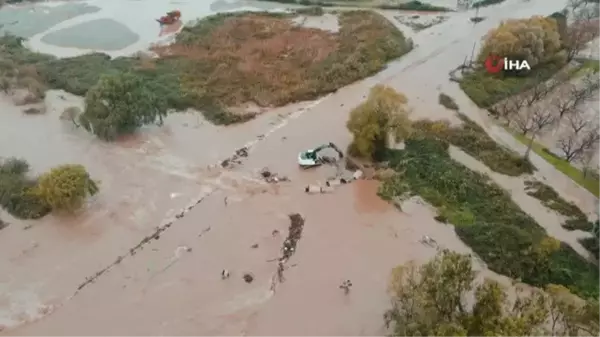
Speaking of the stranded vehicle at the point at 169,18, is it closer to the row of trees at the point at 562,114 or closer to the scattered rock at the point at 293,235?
the row of trees at the point at 562,114

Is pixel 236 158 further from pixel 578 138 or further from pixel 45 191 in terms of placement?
pixel 578 138

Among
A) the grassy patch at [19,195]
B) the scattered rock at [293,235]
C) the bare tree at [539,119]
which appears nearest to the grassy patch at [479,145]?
the bare tree at [539,119]

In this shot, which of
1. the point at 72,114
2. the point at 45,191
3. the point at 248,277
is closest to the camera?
the point at 248,277

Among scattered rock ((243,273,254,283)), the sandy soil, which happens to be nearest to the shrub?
the sandy soil

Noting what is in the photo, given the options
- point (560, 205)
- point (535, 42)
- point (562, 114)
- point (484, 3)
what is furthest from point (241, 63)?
point (484, 3)

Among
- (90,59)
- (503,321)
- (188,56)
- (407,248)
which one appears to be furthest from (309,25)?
(503,321)

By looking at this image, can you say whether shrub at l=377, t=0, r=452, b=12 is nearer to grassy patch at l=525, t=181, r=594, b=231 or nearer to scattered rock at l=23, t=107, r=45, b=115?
grassy patch at l=525, t=181, r=594, b=231
